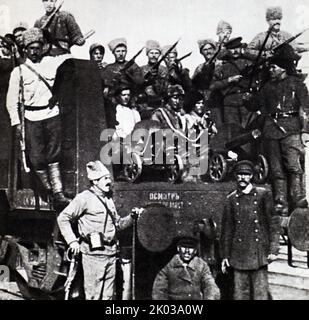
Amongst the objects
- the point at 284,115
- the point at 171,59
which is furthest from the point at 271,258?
the point at 171,59

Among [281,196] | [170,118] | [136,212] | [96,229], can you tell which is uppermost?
[170,118]

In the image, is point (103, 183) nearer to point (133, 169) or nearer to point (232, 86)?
point (133, 169)

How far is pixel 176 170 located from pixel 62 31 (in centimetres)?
190

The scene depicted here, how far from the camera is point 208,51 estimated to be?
5582 mm

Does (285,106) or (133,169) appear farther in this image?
(285,106)

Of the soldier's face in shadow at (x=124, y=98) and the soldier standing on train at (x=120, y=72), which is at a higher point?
the soldier standing on train at (x=120, y=72)

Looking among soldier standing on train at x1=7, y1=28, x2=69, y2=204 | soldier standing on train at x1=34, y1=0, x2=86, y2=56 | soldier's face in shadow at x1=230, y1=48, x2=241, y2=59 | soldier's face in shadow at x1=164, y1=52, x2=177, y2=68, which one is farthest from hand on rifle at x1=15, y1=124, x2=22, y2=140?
soldier's face in shadow at x1=230, y1=48, x2=241, y2=59

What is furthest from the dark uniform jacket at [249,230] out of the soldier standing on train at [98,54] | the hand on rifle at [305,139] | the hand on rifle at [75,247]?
the soldier standing on train at [98,54]

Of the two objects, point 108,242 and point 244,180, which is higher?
point 244,180

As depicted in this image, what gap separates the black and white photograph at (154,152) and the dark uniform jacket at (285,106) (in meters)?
0.01

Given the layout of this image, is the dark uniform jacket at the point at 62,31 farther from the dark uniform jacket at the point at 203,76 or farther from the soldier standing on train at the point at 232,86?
the soldier standing on train at the point at 232,86

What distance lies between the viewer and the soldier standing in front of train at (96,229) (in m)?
5.05

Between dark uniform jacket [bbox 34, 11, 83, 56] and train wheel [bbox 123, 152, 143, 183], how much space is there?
1.40 m

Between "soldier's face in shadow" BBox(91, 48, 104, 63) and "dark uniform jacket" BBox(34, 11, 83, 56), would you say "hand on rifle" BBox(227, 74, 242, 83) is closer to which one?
"soldier's face in shadow" BBox(91, 48, 104, 63)
